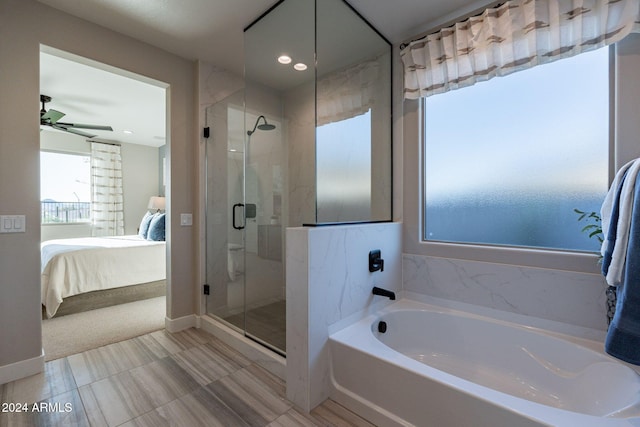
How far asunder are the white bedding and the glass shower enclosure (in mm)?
1352

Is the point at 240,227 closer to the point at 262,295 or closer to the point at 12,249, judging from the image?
the point at 262,295

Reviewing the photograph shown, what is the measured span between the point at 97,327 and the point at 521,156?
12.6 ft

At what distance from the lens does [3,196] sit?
5.84 ft

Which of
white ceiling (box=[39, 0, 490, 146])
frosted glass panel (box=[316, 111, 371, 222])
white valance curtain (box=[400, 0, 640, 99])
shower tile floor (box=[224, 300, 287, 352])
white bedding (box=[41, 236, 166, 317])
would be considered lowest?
shower tile floor (box=[224, 300, 287, 352])

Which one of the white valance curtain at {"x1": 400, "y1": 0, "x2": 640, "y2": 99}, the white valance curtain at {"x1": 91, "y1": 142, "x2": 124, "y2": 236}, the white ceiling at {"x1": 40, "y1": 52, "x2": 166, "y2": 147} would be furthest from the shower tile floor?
the white valance curtain at {"x1": 91, "y1": 142, "x2": 124, "y2": 236}

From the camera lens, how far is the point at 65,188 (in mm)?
5320

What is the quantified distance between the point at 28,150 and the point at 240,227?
5.05ft

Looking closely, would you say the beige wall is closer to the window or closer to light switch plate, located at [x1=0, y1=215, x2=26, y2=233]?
light switch plate, located at [x1=0, y1=215, x2=26, y2=233]

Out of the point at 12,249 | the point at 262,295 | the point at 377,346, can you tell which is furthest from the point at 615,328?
the point at 12,249

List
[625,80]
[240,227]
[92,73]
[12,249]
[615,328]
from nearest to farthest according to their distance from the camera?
[615,328]
[625,80]
[12,249]
[240,227]
[92,73]

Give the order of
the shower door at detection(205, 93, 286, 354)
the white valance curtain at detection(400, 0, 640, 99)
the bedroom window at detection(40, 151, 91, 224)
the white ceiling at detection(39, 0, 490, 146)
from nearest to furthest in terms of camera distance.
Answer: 1. the white valance curtain at detection(400, 0, 640, 99)
2. the white ceiling at detection(39, 0, 490, 146)
3. the shower door at detection(205, 93, 286, 354)
4. the bedroom window at detection(40, 151, 91, 224)

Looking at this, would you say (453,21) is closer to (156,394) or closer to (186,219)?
(186,219)

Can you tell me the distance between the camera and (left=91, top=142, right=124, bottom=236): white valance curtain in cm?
552

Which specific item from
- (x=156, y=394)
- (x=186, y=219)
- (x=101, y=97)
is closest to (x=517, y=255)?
(x=156, y=394)
